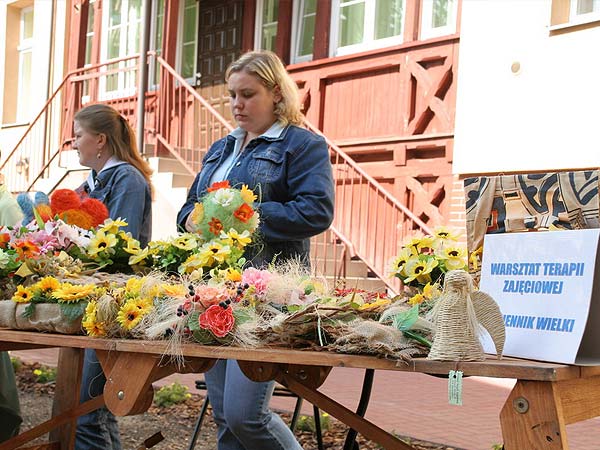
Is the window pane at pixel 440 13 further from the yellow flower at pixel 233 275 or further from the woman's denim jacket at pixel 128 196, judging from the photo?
the yellow flower at pixel 233 275

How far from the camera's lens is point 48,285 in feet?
8.21

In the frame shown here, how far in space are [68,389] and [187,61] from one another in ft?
34.5

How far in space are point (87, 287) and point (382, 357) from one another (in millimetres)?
970

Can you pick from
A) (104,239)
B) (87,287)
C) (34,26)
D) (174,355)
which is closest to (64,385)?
(104,239)

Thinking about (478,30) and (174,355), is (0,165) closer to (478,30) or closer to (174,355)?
(478,30)

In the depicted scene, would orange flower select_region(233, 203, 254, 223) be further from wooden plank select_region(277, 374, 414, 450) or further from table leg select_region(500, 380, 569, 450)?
table leg select_region(500, 380, 569, 450)

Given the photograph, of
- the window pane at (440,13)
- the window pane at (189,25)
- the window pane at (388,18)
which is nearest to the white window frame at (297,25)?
the window pane at (388,18)

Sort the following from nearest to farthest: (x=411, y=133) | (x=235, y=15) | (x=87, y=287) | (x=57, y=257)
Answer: (x=87, y=287) < (x=57, y=257) < (x=411, y=133) < (x=235, y=15)

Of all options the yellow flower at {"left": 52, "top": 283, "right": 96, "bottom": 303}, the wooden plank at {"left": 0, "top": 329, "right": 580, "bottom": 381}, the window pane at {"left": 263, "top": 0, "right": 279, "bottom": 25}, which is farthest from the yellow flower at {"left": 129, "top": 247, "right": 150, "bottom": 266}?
the window pane at {"left": 263, "top": 0, "right": 279, "bottom": 25}

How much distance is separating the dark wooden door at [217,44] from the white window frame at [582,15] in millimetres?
5601

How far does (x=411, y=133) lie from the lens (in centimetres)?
953

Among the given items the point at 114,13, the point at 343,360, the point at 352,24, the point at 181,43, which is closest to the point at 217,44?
the point at 181,43

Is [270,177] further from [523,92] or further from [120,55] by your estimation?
[120,55]

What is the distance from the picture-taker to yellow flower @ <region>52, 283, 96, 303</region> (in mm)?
2381
